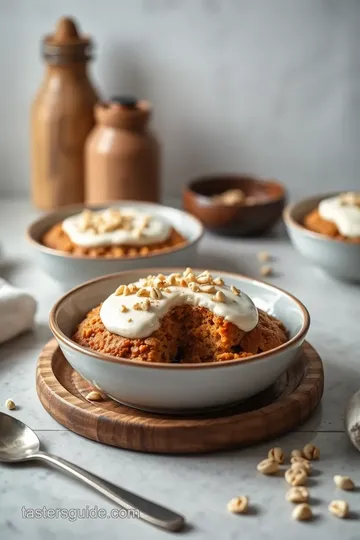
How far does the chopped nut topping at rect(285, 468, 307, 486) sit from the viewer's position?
3.77ft

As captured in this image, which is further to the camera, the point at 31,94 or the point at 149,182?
the point at 31,94

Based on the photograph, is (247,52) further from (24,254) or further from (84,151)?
(24,254)

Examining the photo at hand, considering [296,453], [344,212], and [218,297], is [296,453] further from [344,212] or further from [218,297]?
[344,212]

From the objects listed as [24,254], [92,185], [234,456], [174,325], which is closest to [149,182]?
[92,185]

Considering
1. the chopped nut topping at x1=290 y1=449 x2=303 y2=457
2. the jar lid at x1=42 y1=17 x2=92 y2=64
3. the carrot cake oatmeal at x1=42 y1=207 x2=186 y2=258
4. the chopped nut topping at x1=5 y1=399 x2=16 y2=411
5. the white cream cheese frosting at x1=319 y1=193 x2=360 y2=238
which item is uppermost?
the jar lid at x1=42 y1=17 x2=92 y2=64

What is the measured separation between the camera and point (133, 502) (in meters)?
1.08

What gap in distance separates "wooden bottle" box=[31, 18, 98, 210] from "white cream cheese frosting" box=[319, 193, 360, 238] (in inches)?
27.1

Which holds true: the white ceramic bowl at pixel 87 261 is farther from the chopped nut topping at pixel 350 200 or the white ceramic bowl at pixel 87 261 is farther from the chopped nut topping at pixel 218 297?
the chopped nut topping at pixel 218 297

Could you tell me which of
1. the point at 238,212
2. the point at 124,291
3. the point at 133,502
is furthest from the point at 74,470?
the point at 238,212

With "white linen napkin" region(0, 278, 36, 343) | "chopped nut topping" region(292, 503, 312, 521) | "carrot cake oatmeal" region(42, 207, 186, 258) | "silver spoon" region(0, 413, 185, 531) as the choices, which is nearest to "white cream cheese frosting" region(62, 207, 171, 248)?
"carrot cake oatmeal" region(42, 207, 186, 258)

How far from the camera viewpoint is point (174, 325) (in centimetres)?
133

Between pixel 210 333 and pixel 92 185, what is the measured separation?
3.36 feet

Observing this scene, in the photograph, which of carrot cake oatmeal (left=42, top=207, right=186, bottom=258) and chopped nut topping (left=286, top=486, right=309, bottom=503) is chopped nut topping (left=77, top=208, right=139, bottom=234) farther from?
chopped nut topping (left=286, top=486, right=309, bottom=503)

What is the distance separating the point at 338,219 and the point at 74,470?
968 millimetres
